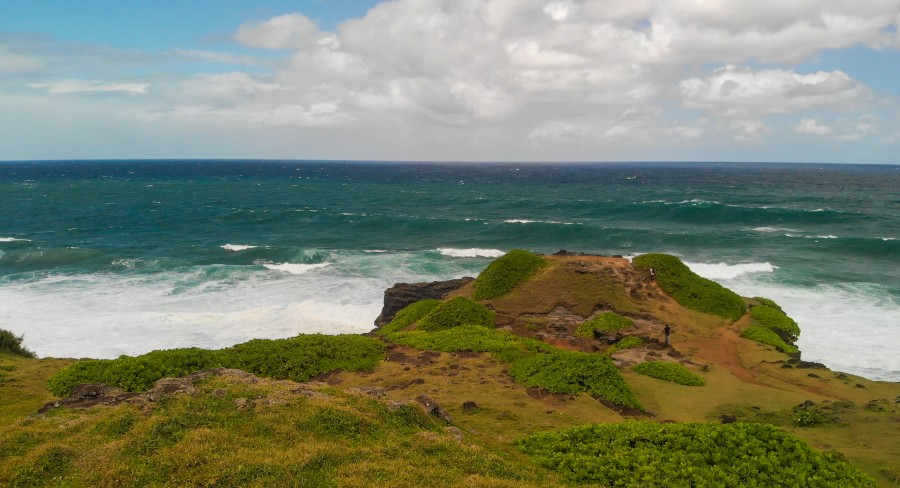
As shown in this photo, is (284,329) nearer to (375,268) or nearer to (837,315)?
(375,268)

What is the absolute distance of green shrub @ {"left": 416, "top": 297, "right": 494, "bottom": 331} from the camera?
2166cm

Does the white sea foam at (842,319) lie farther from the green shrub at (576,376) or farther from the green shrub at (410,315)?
the green shrub at (410,315)

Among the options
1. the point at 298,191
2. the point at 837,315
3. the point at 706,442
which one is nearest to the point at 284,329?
the point at 706,442

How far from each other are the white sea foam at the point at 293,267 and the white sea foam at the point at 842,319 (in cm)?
3354

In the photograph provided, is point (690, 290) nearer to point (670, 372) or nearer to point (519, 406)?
point (670, 372)

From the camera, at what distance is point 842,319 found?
30.2m

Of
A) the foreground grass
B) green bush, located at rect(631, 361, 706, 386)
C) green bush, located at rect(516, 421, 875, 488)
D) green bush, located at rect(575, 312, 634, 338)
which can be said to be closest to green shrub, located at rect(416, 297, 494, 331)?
green bush, located at rect(575, 312, 634, 338)

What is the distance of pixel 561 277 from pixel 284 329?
52.5 ft

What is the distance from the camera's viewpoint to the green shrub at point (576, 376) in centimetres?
1470

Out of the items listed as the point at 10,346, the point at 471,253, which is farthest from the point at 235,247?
the point at 10,346

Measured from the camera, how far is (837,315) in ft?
102

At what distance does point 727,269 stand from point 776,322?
20.6 metres

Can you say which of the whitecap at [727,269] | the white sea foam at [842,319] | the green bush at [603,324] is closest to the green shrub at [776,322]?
the white sea foam at [842,319]

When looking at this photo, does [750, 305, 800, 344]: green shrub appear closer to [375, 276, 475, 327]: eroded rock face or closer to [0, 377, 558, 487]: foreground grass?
[375, 276, 475, 327]: eroded rock face
